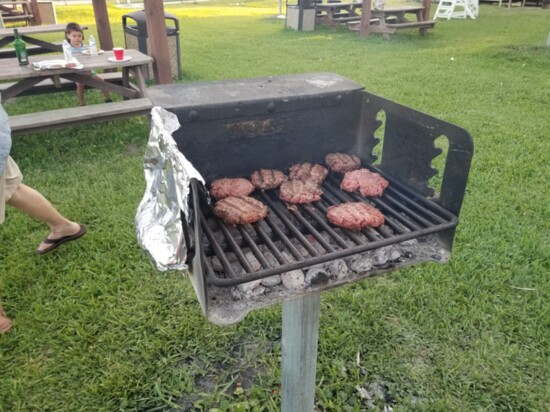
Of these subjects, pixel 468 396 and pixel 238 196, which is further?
pixel 468 396

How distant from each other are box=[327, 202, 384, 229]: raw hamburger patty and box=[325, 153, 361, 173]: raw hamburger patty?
1.29 feet

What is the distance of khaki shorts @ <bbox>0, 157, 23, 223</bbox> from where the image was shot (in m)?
2.70

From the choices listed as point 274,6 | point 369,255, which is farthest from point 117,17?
point 369,255

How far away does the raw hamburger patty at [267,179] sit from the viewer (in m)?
2.12

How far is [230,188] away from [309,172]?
419 mm

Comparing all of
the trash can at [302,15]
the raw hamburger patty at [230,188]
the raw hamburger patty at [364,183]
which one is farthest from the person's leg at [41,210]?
the trash can at [302,15]

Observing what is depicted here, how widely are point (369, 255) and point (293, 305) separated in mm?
376

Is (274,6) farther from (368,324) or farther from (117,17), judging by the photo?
(368,324)

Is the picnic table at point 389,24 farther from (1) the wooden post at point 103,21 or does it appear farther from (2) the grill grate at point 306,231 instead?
(2) the grill grate at point 306,231

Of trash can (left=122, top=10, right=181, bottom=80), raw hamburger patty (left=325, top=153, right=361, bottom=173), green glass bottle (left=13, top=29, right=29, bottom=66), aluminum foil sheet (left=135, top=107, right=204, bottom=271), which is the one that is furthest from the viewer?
trash can (left=122, top=10, right=181, bottom=80)

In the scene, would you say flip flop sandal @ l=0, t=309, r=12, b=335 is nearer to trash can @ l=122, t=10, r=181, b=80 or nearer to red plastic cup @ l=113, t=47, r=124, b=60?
red plastic cup @ l=113, t=47, r=124, b=60

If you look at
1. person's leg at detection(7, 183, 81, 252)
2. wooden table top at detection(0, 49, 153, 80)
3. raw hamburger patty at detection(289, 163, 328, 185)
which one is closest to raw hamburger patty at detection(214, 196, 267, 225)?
raw hamburger patty at detection(289, 163, 328, 185)

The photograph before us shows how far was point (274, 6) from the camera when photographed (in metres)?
20.6

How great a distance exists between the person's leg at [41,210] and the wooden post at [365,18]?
9871 millimetres
